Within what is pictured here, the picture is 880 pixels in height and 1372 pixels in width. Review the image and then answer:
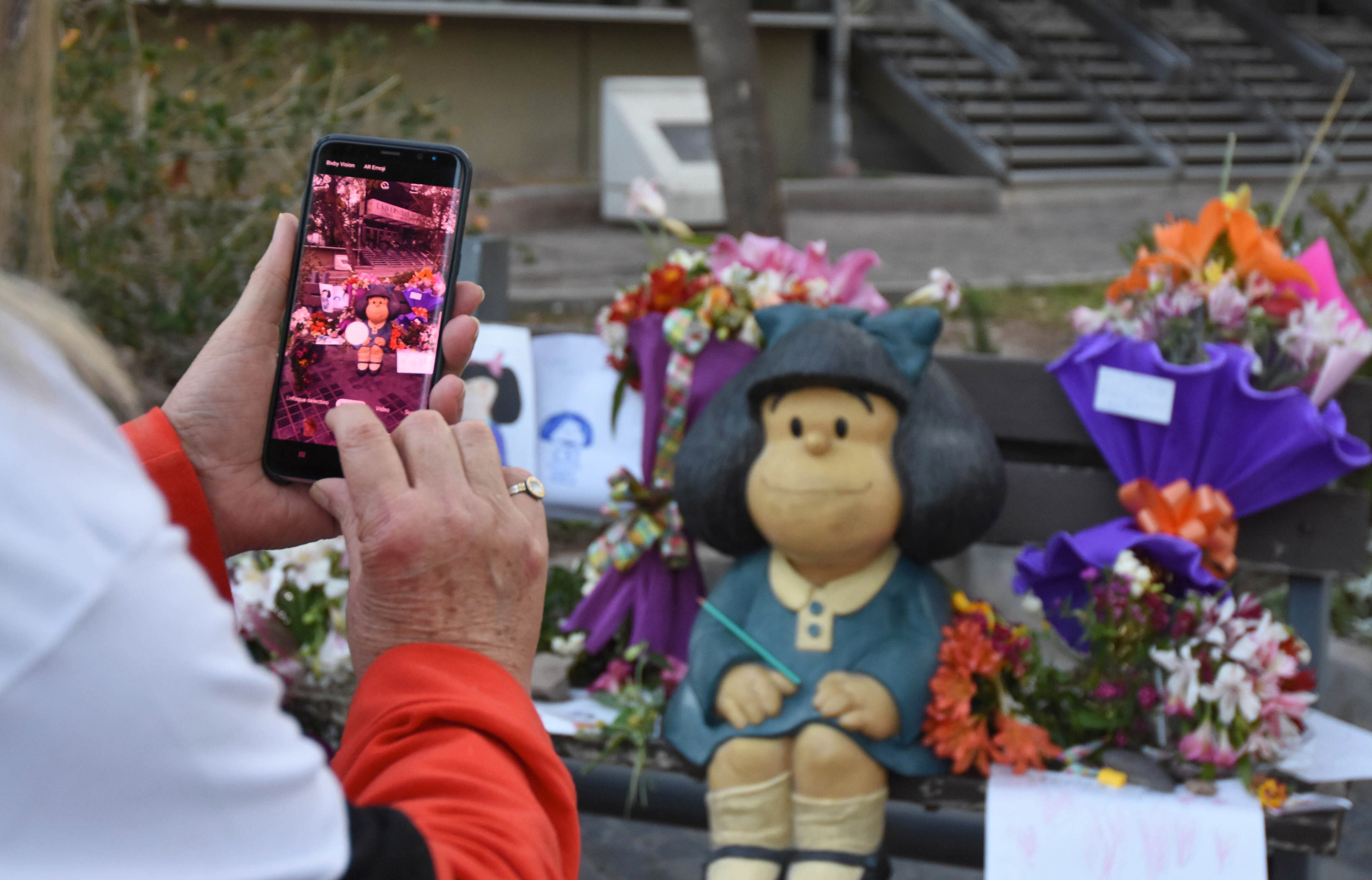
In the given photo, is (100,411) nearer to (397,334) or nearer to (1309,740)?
(397,334)

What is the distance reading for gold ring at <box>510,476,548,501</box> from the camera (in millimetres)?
1153

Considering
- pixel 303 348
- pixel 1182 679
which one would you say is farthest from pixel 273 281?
pixel 1182 679

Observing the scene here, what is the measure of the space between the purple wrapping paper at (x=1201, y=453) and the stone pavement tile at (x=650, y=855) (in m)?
0.81

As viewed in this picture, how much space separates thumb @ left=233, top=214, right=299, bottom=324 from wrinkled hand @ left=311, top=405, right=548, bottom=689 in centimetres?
41

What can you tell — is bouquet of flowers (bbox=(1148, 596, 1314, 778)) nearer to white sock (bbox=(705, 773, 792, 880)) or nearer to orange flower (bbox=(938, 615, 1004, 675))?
orange flower (bbox=(938, 615, 1004, 675))

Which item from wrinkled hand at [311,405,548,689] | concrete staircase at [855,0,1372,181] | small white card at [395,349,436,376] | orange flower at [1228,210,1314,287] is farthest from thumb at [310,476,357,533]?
concrete staircase at [855,0,1372,181]

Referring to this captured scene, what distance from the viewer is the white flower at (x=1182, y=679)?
94.7 inches

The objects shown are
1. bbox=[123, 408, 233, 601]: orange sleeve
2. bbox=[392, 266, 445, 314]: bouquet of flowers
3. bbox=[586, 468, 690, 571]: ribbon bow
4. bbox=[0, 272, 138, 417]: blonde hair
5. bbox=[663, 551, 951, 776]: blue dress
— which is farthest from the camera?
bbox=[586, 468, 690, 571]: ribbon bow

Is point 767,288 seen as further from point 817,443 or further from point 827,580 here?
point 827,580

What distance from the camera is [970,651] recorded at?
98.9 inches

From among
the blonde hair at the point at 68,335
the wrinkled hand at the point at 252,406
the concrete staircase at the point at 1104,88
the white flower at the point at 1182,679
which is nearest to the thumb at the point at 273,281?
the wrinkled hand at the point at 252,406

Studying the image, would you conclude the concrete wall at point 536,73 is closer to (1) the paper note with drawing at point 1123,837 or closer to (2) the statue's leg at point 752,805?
(2) the statue's leg at point 752,805

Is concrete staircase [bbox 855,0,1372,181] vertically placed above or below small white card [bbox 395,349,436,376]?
below

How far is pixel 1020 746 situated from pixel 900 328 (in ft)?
2.71
